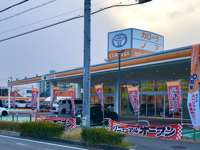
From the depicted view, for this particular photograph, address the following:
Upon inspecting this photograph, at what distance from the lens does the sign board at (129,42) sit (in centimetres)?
4688

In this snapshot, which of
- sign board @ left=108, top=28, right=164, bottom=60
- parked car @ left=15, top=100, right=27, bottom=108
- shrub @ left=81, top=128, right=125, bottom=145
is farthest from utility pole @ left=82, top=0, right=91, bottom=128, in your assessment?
parked car @ left=15, top=100, right=27, bottom=108

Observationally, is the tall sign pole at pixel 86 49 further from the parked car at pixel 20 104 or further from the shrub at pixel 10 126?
the parked car at pixel 20 104

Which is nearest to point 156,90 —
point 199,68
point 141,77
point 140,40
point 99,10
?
point 141,77

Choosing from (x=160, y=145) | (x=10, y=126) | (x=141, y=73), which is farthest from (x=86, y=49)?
(x=141, y=73)

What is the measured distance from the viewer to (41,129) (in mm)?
21266

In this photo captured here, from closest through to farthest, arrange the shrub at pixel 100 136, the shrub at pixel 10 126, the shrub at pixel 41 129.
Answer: the shrub at pixel 100 136 < the shrub at pixel 41 129 < the shrub at pixel 10 126

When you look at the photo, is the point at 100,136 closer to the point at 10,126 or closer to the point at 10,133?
the point at 10,133

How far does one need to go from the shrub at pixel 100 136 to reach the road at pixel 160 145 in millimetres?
944

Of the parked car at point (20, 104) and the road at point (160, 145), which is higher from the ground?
the parked car at point (20, 104)

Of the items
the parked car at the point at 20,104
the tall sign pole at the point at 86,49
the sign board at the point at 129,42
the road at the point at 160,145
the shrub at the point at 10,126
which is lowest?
the road at the point at 160,145

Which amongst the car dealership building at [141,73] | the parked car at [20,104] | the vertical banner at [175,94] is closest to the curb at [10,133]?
the vertical banner at [175,94]

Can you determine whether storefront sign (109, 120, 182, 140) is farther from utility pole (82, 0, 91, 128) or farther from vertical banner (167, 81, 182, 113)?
utility pole (82, 0, 91, 128)

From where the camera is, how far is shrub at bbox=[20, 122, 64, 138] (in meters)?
20.6

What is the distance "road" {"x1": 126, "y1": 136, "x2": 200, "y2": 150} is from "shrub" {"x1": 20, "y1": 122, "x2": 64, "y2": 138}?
12.5ft
